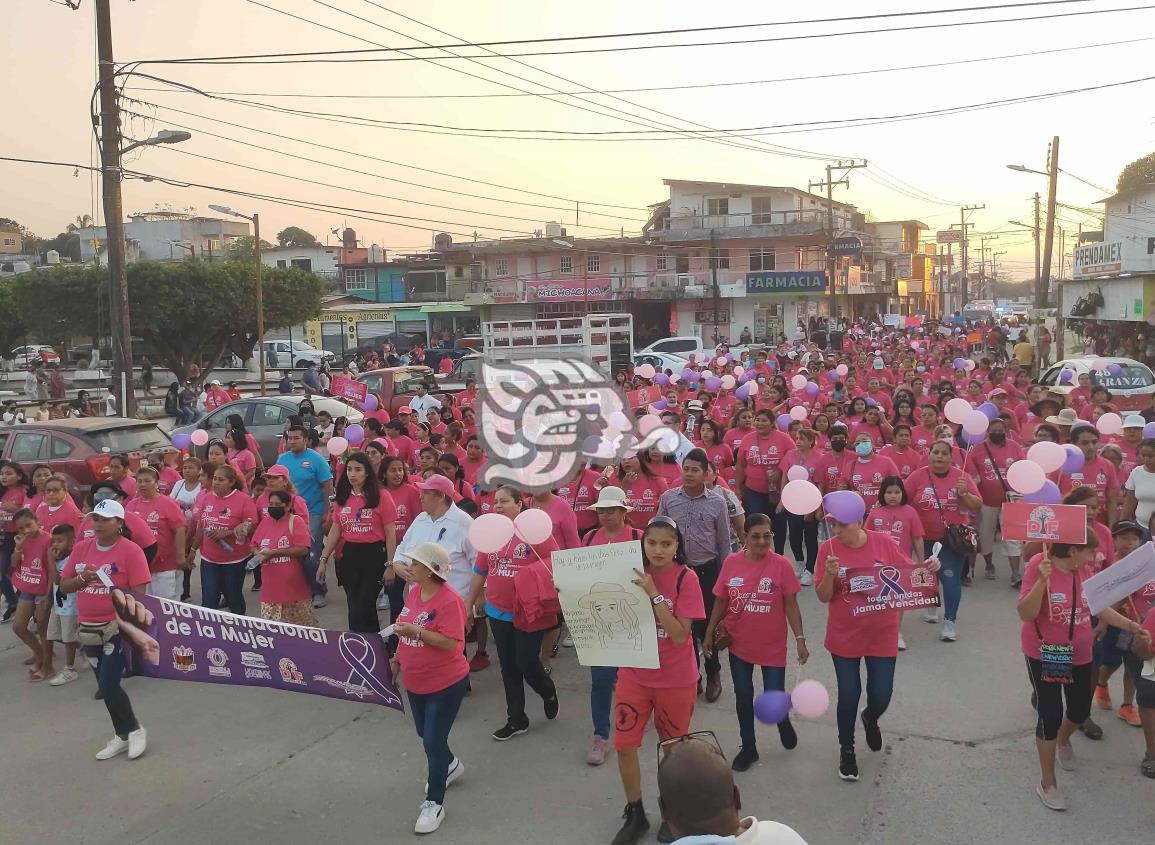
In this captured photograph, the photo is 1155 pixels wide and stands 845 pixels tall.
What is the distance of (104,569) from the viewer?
5.80m

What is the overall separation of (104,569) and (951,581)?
5838mm

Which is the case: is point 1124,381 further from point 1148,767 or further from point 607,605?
point 607,605

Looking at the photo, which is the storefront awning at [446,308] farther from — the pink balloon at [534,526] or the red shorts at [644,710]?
the red shorts at [644,710]

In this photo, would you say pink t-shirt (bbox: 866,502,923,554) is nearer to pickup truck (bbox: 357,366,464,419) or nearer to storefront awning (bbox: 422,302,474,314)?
pickup truck (bbox: 357,366,464,419)

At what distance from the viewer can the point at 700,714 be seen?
589cm

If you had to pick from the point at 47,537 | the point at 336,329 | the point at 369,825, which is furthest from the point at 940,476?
the point at 336,329

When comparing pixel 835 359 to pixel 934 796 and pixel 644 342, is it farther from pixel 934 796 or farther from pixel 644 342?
pixel 644 342

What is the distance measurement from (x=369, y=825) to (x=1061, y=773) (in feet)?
11.7

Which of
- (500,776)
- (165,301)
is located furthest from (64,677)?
(165,301)

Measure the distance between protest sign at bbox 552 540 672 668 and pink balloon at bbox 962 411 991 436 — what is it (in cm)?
509

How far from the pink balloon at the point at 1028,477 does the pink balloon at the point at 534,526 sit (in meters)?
2.87

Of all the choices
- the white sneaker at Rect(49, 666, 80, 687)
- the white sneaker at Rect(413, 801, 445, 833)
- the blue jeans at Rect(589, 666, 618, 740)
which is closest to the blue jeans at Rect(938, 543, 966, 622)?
the blue jeans at Rect(589, 666, 618, 740)

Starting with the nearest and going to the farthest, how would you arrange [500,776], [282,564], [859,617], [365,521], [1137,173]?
[859,617] < [500,776] < [282,564] < [365,521] < [1137,173]

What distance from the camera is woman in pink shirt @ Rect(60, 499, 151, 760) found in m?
5.52
